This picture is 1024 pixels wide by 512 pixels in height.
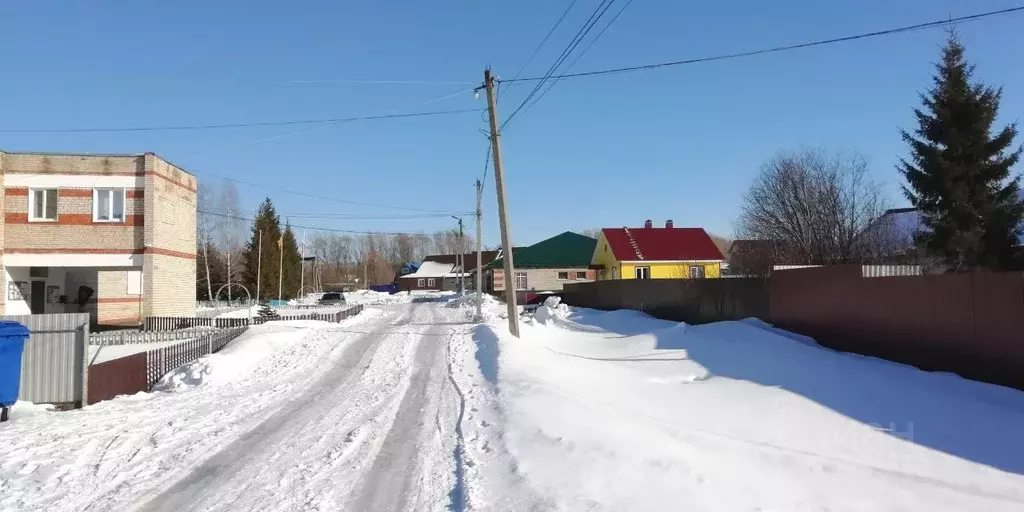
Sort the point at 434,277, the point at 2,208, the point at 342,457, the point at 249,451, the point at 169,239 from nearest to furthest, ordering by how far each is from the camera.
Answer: the point at 342,457 → the point at 249,451 → the point at 2,208 → the point at 169,239 → the point at 434,277

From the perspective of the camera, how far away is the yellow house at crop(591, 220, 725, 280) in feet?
169

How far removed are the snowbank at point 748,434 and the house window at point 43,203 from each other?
78.5ft

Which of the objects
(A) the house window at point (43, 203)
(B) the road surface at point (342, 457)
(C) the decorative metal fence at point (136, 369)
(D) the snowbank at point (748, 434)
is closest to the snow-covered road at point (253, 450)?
(B) the road surface at point (342, 457)

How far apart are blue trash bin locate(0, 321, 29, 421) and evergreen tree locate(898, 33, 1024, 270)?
79.5 ft

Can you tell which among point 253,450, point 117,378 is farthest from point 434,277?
Result: point 253,450

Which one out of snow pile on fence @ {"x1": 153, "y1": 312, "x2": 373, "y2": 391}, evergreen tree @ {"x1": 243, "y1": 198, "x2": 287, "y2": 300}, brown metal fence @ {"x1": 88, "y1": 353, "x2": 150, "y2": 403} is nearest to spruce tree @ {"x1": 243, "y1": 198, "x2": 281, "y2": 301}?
evergreen tree @ {"x1": 243, "y1": 198, "x2": 287, "y2": 300}

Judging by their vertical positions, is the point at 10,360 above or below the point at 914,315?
below

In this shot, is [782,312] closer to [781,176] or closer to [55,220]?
[781,176]

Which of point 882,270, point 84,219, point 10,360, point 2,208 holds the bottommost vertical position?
point 10,360

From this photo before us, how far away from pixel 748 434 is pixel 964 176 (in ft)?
61.5

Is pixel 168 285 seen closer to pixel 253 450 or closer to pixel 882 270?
pixel 253 450

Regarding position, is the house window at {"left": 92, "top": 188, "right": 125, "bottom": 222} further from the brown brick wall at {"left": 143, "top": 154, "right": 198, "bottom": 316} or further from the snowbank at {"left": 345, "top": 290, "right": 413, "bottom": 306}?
the snowbank at {"left": 345, "top": 290, "right": 413, "bottom": 306}

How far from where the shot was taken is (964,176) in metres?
22.2

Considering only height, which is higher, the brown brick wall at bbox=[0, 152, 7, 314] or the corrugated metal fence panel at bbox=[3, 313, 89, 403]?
the brown brick wall at bbox=[0, 152, 7, 314]
